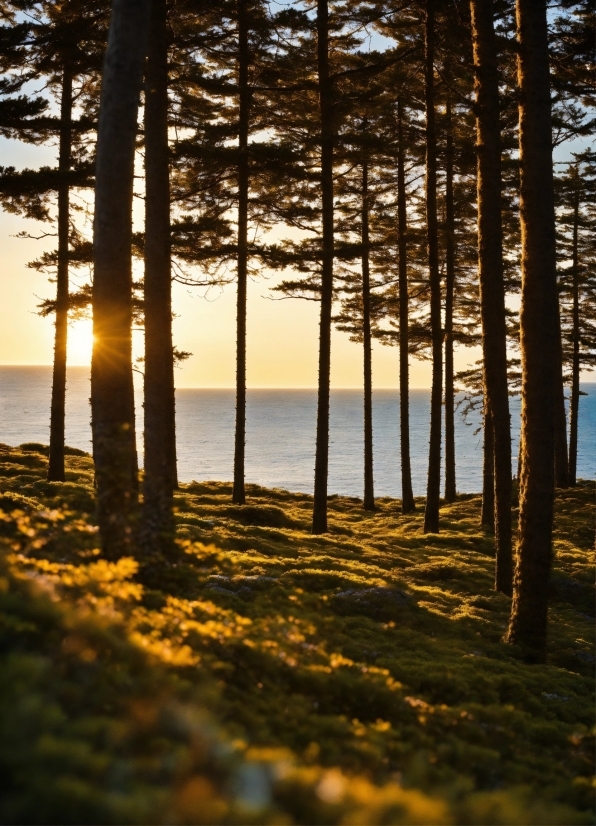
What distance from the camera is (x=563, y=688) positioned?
281 inches

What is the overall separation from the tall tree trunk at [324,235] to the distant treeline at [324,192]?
5 centimetres

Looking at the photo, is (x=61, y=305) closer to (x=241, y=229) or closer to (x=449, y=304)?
(x=241, y=229)

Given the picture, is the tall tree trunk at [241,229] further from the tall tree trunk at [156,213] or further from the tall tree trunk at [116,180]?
the tall tree trunk at [116,180]

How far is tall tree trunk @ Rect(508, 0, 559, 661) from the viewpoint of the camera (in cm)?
801

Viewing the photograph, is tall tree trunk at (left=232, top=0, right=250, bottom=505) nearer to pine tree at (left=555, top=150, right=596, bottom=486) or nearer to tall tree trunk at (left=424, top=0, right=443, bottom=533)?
tall tree trunk at (left=424, top=0, right=443, bottom=533)

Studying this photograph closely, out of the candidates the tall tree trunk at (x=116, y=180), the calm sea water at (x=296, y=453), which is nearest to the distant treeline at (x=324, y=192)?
the tall tree trunk at (x=116, y=180)

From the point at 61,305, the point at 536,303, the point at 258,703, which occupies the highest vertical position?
the point at 61,305

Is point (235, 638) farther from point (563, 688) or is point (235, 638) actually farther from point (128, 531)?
point (563, 688)

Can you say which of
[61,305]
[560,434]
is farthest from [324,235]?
[560,434]

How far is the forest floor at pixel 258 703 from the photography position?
2621 mm

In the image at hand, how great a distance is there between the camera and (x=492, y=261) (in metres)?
10.5

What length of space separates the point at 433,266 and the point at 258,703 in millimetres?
14065

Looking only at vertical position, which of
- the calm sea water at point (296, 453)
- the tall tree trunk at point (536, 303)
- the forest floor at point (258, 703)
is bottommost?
the calm sea water at point (296, 453)

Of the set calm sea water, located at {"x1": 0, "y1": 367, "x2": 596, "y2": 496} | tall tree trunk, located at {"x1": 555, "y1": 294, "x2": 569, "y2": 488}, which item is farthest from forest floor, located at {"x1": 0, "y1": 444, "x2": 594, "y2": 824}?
calm sea water, located at {"x1": 0, "y1": 367, "x2": 596, "y2": 496}
